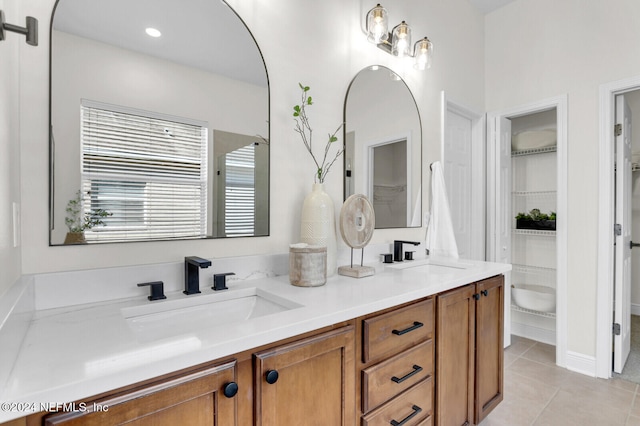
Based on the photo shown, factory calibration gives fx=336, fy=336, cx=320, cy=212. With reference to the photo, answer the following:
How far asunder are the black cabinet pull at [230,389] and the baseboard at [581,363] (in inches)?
112

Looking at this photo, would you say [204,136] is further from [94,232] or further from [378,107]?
[378,107]

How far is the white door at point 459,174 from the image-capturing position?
2764 millimetres

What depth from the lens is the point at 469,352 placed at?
1.63 metres

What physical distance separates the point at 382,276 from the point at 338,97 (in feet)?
3.25

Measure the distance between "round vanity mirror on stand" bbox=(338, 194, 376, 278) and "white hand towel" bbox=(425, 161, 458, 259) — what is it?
0.83 metres

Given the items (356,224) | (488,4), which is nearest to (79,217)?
(356,224)

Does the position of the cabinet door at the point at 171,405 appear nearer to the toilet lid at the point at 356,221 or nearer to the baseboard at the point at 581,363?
the toilet lid at the point at 356,221

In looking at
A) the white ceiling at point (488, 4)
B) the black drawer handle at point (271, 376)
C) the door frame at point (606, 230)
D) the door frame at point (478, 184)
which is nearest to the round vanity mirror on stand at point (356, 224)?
the black drawer handle at point (271, 376)

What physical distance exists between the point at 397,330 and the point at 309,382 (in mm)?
433

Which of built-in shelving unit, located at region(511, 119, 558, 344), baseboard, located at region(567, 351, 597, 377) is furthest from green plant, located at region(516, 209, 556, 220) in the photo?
baseboard, located at region(567, 351, 597, 377)

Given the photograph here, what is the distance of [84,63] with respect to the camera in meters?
1.11

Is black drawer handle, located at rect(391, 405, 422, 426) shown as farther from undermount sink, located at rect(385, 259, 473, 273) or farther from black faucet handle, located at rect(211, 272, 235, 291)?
black faucet handle, located at rect(211, 272, 235, 291)

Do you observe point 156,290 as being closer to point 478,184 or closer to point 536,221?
point 478,184

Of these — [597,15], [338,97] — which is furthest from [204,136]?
[597,15]
